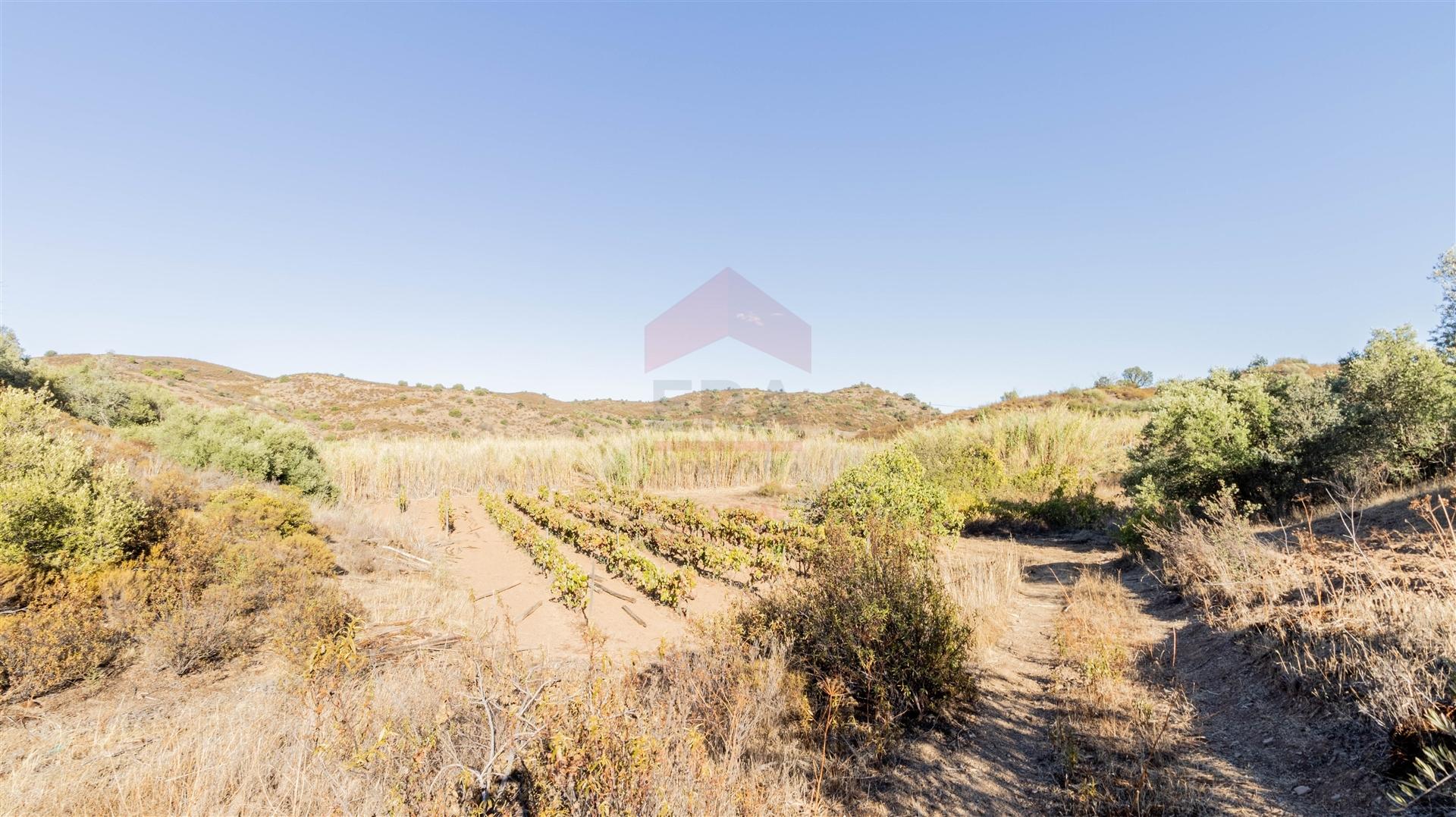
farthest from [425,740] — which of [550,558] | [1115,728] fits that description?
[550,558]

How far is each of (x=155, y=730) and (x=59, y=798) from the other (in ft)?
3.82

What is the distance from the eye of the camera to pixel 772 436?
19.0m

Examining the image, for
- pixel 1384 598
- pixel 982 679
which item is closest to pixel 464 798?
pixel 982 679

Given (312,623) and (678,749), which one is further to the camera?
(312,623)

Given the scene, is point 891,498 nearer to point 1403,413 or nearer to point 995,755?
point 995,755

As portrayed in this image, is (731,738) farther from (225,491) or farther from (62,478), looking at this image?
(225,491)

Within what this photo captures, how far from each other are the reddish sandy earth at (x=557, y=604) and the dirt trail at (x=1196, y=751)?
218 centimetres

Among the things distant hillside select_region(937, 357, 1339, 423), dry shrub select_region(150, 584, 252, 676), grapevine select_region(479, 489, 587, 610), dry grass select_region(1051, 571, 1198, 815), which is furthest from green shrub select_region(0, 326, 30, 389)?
distant hillside select_region(937, 357, 1339, 423)

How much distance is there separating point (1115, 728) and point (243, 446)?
46.0 ft

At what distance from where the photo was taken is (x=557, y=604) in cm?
725

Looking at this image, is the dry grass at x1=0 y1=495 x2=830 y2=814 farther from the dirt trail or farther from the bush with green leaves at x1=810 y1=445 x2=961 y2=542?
the bush with green leaves at x1=810 y1=445 x2=961 y2=542

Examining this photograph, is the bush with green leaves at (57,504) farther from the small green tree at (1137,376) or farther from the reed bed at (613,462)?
the small green tree at (1137,376)

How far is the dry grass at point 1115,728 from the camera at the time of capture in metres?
2.92

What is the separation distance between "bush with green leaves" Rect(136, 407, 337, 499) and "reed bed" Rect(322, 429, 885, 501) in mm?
2874
